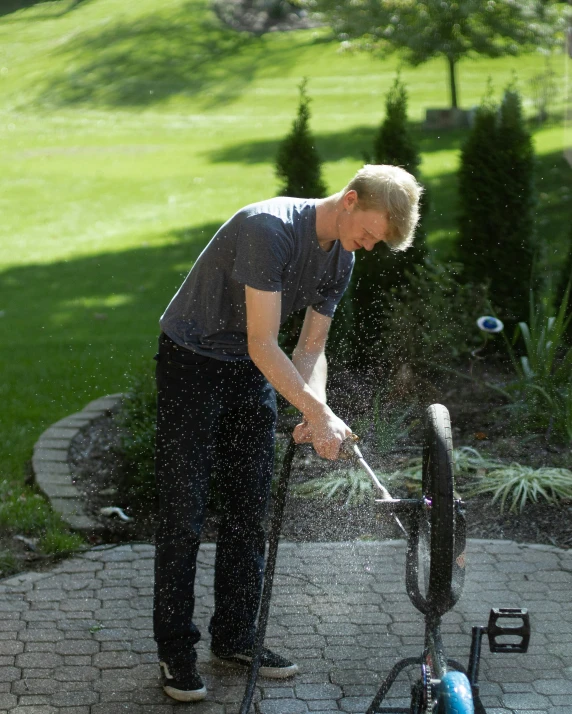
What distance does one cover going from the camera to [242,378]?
310 cm

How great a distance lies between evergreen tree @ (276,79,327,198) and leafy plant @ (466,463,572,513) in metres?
2.49

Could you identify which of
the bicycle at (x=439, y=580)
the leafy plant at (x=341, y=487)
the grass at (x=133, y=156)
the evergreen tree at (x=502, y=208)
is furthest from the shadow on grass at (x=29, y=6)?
the bicycle at (x=439, y=580)

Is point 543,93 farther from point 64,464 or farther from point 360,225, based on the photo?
point 360,225

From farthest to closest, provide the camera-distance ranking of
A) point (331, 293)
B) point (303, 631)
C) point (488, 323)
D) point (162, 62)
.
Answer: point (162, 62) < point (488, 323) < point (303, 631) < point (331, 293)

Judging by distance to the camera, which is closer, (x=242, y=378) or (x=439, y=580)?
(x=439, y=580)

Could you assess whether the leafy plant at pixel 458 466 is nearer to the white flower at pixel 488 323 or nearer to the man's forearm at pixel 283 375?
the white flower at pixel 488 323

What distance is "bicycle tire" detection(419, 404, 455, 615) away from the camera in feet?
7.63

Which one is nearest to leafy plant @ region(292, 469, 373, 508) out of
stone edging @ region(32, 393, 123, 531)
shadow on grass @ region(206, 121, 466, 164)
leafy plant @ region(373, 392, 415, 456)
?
leafy plant @ region(373, 392, 415, 456)

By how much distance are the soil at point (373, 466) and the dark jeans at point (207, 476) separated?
1114 millimetres

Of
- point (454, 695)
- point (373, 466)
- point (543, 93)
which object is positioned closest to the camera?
point (454, 695)

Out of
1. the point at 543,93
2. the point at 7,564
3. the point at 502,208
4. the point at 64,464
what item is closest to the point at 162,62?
the point at 543,93

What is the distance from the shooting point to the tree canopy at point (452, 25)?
56.1ft

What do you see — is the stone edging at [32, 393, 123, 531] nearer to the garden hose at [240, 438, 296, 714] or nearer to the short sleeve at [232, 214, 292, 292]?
the garden hose at [240, 438, 296, 714]

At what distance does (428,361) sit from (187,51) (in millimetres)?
19187
